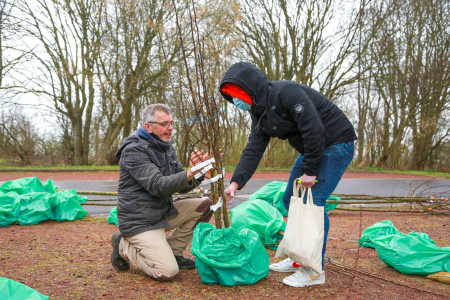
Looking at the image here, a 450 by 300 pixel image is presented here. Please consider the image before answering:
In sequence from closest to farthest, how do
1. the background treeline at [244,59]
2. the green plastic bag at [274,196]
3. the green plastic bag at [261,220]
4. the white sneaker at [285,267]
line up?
the white sneaker at [285,267]
the green plastic bag at [261,220]
the green plastic bag at [274,196]
the background treeline at [244,59]

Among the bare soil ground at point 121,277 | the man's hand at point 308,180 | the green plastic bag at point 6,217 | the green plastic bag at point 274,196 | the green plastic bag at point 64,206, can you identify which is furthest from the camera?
the green plastic bag at point 64,206

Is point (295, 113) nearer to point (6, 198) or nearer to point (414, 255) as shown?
point (414, 255)

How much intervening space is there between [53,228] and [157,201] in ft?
7.32

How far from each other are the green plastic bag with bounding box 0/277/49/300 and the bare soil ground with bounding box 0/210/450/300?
672 mm

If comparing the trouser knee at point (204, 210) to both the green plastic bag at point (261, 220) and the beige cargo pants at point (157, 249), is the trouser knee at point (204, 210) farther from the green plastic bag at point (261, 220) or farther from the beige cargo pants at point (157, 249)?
the green plastic bag at point (261, 220)

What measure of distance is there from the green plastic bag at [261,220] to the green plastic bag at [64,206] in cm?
236

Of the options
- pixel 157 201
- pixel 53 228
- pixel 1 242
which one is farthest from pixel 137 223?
pixel 53 228

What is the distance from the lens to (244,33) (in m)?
17.9

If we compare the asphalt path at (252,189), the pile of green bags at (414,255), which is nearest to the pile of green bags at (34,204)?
the asphalt path at (252,189)

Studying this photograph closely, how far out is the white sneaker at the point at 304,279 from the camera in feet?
7.84

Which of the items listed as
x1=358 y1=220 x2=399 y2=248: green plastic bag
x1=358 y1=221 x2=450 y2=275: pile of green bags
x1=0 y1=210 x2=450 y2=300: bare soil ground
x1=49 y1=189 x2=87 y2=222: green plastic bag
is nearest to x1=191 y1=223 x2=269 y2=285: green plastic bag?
x1=0 y1=210 x2=450 y2=300: bare soil ground

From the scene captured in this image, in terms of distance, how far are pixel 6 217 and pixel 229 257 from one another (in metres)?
3.34

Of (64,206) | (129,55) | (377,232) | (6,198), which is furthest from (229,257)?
(129,55)

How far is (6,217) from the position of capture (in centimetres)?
423
